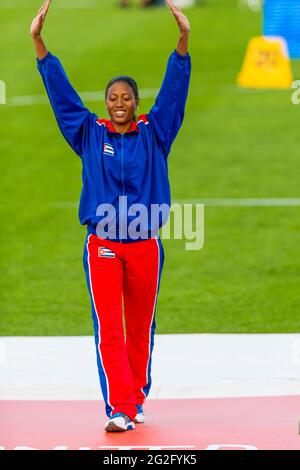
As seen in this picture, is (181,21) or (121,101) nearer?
(181,21)

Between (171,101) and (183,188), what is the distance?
964 centimetres

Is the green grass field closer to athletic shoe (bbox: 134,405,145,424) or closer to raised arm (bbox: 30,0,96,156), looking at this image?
athletic shoe (bbox: 134,405,145,424)

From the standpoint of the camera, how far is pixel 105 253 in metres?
8.16

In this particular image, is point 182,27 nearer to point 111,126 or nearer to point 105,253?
point 111,126

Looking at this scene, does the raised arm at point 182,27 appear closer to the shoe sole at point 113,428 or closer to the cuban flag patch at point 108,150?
the cuban flag patch at point 108,150

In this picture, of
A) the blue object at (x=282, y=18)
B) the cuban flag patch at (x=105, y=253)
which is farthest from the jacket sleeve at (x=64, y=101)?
the blue object at (x=282, y=18)

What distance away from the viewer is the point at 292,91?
2456cm

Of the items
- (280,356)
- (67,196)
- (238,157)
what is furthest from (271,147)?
(280,356)

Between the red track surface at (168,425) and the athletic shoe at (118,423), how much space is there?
0.03m

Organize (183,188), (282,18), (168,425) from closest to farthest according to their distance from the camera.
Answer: (168,425), (183,188), (282,18)

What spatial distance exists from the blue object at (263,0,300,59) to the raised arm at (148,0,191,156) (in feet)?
64.8

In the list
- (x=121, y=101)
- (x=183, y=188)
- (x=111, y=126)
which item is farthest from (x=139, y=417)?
(x=183, y=188)
